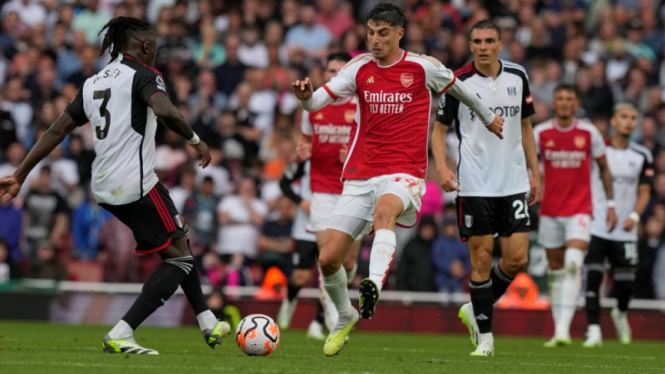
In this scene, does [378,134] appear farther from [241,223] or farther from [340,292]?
[241,223]

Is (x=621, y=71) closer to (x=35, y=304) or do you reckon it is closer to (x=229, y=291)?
(x=229, y=291)

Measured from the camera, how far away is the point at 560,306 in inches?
550

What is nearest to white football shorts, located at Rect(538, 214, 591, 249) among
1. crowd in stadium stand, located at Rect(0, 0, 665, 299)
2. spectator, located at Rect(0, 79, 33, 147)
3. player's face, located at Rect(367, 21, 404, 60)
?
crowd in stadium stand, located at Rect(0, 0, 665, 299)

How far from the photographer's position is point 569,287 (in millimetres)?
13969

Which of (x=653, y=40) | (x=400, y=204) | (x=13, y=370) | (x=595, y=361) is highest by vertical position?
(x=653, y=40)

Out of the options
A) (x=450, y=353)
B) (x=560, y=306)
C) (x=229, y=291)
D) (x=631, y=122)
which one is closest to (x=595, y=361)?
(x=450, y=353)

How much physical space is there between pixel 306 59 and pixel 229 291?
5.82 m

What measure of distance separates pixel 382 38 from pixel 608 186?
5.33 meters

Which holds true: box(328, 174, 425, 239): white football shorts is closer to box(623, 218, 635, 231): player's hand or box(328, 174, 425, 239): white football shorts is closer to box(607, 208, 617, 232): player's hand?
box(607, 208, 617, 232): player's hand

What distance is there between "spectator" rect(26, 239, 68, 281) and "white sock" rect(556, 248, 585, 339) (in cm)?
757

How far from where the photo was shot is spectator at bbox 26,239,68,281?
17516 millimetres

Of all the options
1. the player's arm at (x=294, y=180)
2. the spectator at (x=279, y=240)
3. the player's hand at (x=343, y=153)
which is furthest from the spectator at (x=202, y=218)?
the player's hand at (x=343, y=153)

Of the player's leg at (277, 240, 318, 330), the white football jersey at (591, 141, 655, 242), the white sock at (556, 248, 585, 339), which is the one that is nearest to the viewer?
the white sock at (556, 248, 585, 339)

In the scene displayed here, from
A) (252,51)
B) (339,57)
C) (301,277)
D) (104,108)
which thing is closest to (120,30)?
(104,108)
